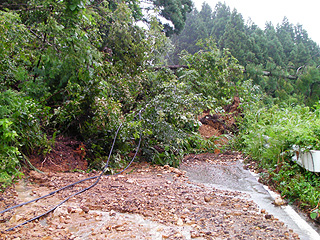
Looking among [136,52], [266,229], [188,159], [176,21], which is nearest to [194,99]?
[188,159]

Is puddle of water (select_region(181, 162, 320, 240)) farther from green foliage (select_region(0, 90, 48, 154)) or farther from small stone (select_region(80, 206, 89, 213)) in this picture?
green foliage (select_region(0, 90, 48, 154))

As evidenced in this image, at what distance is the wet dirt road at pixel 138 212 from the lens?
177 cm

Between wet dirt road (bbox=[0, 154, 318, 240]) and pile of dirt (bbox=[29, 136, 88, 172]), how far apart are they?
0.89 feet

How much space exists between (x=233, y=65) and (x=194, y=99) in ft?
15.7

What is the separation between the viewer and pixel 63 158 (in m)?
3.50

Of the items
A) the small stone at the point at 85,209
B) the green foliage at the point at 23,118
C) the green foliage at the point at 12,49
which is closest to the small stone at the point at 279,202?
the small stone at the point at 85,209

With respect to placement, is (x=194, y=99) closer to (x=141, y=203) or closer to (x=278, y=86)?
(x=141, y=203)

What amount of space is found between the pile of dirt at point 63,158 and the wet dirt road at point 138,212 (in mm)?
272

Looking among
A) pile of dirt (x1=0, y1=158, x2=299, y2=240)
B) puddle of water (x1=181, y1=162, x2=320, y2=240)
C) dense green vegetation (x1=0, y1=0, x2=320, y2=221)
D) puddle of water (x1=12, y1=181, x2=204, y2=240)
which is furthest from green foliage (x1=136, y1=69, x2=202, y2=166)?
puddle of water (x1=12, y1=181, x2=204, y2=240)

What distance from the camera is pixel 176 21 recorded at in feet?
47.6

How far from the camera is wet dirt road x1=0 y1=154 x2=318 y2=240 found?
69.6 inches

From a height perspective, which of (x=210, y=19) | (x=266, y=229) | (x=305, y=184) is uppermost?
(x=210, y=19)

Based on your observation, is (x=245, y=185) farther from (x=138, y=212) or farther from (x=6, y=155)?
(x=6, y=155)

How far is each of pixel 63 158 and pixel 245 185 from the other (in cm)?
246
